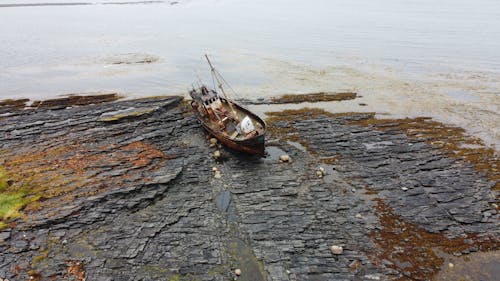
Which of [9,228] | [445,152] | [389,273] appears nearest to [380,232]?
[389,273]

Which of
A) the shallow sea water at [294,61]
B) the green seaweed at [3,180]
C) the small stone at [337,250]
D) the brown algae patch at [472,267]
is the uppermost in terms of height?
the shallow sea water at [294,61]

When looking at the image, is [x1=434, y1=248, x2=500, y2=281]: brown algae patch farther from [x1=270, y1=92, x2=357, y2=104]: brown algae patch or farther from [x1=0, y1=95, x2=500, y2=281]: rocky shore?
[x1=270, y1=92, x2=357, y2=104]: brown algae patch

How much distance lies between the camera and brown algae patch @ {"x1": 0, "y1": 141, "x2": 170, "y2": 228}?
64.7 ft

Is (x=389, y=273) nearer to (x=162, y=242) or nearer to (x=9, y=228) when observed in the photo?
(x=162, y=242)

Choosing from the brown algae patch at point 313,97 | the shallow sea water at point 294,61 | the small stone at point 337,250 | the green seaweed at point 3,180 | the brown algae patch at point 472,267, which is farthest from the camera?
the shallow sea water at point 294,61

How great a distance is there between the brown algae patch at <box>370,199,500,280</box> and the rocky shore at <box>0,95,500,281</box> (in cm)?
7

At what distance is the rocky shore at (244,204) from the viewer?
52.6ft

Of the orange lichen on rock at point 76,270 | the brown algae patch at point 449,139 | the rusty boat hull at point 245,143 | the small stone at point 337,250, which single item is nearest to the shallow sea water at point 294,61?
the brown algae patch at point 449,139

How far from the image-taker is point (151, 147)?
87.0 feet

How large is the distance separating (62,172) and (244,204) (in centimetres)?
1358

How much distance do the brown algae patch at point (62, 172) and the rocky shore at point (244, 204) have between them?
0.12 metres

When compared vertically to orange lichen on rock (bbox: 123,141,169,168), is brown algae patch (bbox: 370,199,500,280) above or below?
below

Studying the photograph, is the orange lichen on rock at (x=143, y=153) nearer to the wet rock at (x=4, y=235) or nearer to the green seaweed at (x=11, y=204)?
the green seaweed at (x=11, y=204)

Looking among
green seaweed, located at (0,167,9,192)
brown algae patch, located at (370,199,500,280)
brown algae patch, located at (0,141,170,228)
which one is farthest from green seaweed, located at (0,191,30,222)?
brown algae patch, located at (370,199,500,280)
